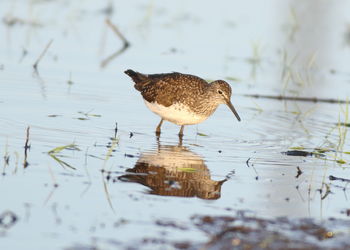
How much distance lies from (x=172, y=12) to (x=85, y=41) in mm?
5046

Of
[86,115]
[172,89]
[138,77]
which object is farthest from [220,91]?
[86,115]

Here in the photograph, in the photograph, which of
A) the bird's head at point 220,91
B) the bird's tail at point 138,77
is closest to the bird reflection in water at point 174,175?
the bird's head at point 220,91

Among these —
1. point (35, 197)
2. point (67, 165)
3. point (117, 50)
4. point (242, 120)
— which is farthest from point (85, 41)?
point (35, 197)

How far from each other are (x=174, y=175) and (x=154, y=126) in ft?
10.1

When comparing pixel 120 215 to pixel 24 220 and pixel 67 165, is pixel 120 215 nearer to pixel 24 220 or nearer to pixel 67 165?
pixel 24 220

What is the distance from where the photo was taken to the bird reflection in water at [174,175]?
27.1ft

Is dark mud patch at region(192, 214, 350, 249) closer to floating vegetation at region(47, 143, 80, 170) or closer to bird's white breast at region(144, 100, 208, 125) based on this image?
floating vegetation at region(47, 143, 80, 170)

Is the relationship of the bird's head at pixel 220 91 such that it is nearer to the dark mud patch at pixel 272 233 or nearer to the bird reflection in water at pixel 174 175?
the bird reflection in water at pixel 174 175

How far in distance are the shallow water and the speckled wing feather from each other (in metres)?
0.49

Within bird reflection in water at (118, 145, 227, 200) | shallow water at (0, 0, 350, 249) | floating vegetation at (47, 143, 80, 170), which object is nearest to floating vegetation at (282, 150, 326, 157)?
shallow water at (0, 0, 350, 249)

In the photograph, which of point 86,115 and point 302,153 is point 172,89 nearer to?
point 86,115

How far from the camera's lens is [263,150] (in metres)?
10.6

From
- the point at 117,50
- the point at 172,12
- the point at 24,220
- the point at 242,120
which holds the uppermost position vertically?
the point at 172,12

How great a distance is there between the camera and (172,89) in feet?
38.0
